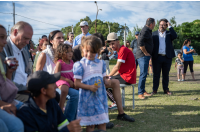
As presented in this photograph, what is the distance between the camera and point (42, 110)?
2012mm

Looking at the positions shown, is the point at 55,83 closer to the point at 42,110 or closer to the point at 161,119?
the point at 42,110

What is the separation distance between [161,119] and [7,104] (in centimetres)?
315

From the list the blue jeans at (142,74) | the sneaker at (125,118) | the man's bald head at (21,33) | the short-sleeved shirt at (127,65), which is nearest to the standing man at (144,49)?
the blue jeans at (142,74)

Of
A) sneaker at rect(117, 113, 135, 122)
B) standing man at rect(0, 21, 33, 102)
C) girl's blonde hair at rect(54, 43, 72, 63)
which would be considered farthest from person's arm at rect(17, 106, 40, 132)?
sneaker at rect(117, 113, 135, 122)

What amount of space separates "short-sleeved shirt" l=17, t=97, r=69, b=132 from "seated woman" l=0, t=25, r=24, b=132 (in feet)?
0.22

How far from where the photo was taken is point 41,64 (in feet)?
11.3

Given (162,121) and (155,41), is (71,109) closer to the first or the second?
(162,121)

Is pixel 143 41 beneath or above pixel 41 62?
above

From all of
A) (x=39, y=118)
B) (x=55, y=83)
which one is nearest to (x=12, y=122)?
(x=39, y=118)

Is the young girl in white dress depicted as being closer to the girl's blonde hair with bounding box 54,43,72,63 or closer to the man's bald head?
the girl's blonde hair with bounding box 54,43,72,63

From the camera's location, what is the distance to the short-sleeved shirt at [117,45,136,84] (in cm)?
470

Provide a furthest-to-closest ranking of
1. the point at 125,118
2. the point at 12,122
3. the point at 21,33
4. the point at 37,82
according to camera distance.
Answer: the point at 125,118, the point at 21,33, the point at 37,82, the point at 12,122

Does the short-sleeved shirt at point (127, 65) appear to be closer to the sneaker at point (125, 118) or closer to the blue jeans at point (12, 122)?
the sneaker at point (125, 118)

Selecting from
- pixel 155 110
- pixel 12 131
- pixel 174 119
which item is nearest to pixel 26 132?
pixel 12 131
